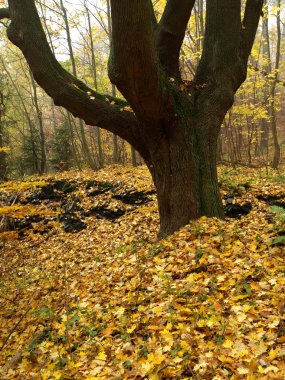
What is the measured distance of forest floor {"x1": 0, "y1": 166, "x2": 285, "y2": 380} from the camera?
8.66 ft

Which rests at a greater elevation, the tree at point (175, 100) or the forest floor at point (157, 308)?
the tree at point (175, 100)

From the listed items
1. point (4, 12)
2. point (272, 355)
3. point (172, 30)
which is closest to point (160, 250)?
point (272, 355)

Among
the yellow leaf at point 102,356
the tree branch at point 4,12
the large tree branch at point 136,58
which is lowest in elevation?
the yellow leaf at point 102,356

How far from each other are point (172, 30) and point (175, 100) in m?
1.10

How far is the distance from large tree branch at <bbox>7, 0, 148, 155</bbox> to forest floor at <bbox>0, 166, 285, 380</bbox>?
171cm

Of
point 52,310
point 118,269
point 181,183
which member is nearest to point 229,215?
point 181,183

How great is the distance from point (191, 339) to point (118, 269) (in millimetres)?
2495

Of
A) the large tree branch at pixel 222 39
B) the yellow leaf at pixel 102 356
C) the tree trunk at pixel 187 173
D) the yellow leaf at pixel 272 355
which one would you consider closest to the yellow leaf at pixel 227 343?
the yellow leaf at pixel 272 355

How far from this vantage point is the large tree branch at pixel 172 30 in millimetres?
4742

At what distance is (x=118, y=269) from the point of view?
517cm

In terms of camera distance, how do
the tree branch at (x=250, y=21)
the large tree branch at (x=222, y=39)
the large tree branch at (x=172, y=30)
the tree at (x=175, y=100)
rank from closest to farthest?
the large tree branch at (x=172, y=30) → the tree at (x=175, y=100) → the large tree branch at (x=222, y=39) → the tree branch at (x=250, y=21)

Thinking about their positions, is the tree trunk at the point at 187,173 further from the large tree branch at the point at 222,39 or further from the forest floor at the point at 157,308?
the large tree branch at the point at 222,39

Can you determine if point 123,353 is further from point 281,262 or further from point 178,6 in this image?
point 178,6

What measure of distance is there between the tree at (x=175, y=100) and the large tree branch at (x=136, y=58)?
5cm
